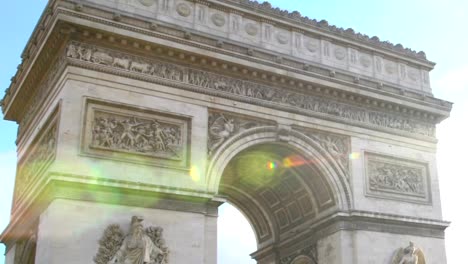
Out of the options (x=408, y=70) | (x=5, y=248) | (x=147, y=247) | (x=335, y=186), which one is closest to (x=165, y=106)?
(x=147, y=247)

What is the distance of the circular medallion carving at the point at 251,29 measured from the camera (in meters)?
19.3

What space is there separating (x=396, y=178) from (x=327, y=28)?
16.5ft

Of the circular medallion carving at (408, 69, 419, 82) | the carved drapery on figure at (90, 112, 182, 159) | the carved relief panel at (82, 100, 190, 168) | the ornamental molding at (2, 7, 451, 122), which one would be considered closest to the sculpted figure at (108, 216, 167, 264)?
the carved relief panel at (82, 100, 190, 168)

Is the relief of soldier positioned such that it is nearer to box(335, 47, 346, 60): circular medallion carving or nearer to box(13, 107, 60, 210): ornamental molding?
box(13, 107, 60, 210): ornamental molding

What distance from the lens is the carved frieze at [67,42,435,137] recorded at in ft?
54.9

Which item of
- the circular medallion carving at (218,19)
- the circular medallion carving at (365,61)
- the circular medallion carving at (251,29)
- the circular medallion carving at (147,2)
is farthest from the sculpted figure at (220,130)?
the circular medallion carving at (365,61)

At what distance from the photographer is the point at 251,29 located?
63.7ft

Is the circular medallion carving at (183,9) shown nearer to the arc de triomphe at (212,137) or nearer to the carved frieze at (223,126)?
the arc de triomphe at (212,137)

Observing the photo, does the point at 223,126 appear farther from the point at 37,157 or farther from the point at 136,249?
the point at 37,157

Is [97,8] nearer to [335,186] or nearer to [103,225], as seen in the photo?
[103,225]

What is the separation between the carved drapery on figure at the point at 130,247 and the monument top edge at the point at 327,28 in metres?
7.25

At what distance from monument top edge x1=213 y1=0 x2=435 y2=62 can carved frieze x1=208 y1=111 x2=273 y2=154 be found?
3418 millimetres

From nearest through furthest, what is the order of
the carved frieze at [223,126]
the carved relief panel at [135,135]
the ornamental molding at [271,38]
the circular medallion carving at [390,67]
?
the carved relief panel at [135,135], the carved frieze at [223,126], the ornamental molding at [271,38], the circular medallion carving at [390,67]

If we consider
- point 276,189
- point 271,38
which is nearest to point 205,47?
point 271,38
